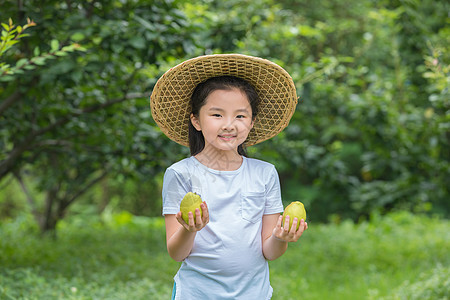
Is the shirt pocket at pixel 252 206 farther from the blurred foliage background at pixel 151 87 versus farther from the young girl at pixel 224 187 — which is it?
the blurred foliage background at pixel 151 87

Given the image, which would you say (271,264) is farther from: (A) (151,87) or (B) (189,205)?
(B) (189,205)

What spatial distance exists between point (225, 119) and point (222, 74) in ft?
0.64

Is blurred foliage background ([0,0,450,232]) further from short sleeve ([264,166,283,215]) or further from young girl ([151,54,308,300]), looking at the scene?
short sleeve ([264,166,283,215])

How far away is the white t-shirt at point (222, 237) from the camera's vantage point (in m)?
1.62

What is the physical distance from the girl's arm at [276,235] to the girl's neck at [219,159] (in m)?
0.21

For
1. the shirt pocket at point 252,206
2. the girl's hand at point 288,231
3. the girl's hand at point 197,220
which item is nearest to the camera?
the girl's hand at point 197,220

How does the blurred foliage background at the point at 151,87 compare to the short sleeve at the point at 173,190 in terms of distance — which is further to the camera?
the blurred foliage background at the point at 151,87

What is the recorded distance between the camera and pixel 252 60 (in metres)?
1.71

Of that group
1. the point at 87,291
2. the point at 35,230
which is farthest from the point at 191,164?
the point at 35,230

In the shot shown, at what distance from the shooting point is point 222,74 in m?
1.78

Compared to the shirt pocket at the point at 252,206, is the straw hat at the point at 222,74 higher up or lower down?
higher up

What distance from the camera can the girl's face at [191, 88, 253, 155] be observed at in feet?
5.49

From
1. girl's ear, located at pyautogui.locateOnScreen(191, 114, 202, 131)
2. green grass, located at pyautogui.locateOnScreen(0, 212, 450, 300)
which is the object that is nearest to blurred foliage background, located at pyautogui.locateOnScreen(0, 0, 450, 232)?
green grass, located at pyautogui.locateOnScreen(0, 212, 450, 300)

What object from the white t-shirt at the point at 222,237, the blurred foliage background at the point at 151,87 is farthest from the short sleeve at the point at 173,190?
the blurred foliage background at the point at 151,87
